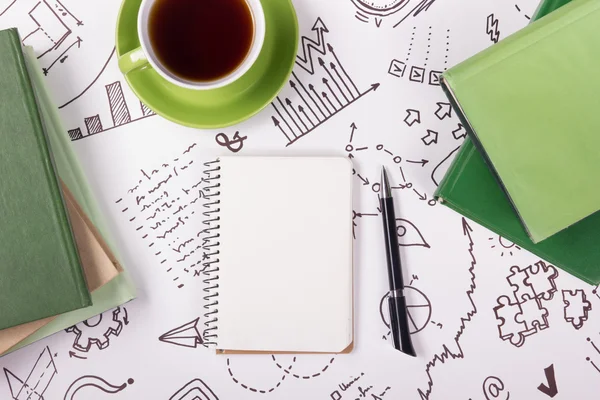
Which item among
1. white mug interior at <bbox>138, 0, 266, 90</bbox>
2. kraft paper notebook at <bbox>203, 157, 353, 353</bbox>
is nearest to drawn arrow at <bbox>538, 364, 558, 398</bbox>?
kraft paper notebook at <bbox>203, 157, 353, 353</bbox>

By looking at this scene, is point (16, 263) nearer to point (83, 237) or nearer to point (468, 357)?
point (83, 237)

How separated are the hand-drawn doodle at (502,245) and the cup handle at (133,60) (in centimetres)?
45

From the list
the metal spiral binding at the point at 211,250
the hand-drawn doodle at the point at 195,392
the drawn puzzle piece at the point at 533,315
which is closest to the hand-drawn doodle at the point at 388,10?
the metal spiral binding at the point at 211,250

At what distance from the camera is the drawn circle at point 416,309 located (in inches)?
23.4

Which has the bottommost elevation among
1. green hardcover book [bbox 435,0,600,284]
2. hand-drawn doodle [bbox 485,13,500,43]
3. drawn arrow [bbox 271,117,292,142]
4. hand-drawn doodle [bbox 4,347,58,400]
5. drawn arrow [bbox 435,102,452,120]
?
hand-drawn doodle [bbox 4,347,58,400]

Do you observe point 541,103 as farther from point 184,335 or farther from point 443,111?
point 184,335

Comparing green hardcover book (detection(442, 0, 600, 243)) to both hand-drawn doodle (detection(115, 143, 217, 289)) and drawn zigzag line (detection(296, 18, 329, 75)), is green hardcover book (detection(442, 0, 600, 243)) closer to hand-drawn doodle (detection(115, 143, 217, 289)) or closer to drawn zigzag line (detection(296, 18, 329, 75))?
drawn zigzag line (detection(296, 18, 329, 75))

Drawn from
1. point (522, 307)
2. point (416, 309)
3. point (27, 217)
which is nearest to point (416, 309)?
point (416, 309)

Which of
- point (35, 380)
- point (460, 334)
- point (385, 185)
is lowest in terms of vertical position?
point (35, 380)

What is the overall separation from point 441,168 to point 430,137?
4cm

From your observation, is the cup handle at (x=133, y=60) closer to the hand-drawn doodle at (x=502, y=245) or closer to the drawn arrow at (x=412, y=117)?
the drawn arrow at (x=412, y=117)

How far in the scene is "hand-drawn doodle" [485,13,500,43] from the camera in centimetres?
58

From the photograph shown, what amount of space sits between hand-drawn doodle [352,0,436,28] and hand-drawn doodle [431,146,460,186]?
0.56 feet

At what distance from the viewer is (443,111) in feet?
1.94
